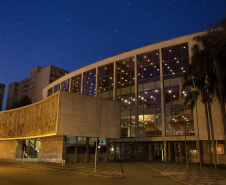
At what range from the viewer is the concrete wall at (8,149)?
3879 cm

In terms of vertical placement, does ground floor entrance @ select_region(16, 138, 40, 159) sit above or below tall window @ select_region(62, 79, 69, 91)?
below

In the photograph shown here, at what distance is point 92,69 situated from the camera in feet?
159

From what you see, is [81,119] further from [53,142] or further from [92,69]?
[92,69]

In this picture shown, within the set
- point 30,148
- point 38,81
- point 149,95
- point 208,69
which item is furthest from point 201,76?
point 38,81

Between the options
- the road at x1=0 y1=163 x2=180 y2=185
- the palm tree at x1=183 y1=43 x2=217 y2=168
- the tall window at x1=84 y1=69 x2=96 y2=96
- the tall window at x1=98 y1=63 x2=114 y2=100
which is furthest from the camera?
the tall window at x1=84 y1=69 x2=96 y2=96

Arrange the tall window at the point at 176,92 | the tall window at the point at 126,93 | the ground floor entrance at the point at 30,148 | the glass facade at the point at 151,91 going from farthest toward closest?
1. the tall window at the point at 126,93
2. the ground floor entrance at the point at 30,148
3. the glass facade at the point at 151,91
4. the tall window at the point at 176,92

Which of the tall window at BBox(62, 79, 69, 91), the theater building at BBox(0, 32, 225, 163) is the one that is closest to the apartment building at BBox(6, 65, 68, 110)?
the tall window at BBox(62, 79, 69, 91)

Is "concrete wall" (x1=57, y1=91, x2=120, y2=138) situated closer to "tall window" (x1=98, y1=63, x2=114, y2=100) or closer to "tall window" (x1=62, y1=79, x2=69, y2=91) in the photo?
"tall window" (x1=98, y1=63, x2=114, y2=100)

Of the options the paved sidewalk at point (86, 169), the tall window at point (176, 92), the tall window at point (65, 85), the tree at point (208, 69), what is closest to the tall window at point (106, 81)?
the tall window at point (176, 92)

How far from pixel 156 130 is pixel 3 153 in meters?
28.5

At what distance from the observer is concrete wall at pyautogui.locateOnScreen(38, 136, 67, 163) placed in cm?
2733

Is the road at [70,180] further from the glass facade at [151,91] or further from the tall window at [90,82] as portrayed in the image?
the tall window at [90,82]

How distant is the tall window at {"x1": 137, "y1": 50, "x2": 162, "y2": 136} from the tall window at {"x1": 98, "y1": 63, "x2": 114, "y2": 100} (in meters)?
6.64

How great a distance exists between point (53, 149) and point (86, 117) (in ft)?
20.8
